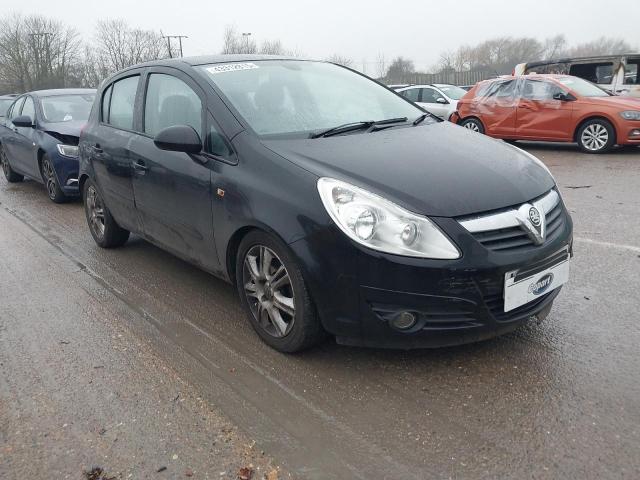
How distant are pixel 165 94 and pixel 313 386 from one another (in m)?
2.46

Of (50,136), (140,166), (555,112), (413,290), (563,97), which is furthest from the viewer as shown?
(555,112)

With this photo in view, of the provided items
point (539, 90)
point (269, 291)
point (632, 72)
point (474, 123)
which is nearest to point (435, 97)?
point (474, 123)

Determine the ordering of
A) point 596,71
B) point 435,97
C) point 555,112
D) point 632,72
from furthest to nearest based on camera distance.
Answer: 1. point 435,97
2. point 596,71
3. point 632,72
4. point 555,112

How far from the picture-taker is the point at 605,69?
15.1 meters

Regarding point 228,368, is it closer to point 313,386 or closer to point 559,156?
point 313,386

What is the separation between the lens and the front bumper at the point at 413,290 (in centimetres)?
260

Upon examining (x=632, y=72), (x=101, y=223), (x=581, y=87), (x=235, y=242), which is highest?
(x=632, y=72)

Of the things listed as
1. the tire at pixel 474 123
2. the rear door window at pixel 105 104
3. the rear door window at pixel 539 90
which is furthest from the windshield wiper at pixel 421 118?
the tire at pixel 474 123

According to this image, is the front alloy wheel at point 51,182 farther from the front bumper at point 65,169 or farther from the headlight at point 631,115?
the headlight at point 631,115

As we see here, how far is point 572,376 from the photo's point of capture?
2.84 m

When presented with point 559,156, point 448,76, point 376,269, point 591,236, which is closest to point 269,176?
point 376,269

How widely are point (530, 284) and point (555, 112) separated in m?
9.36

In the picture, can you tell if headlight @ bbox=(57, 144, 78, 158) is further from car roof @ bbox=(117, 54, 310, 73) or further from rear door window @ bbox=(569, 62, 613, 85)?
rear door window @ bbox=(569, 62, 613, 85)

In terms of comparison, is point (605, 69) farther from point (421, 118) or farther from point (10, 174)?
point (10, 174)
